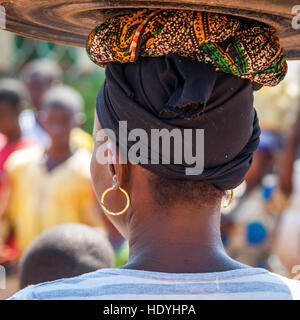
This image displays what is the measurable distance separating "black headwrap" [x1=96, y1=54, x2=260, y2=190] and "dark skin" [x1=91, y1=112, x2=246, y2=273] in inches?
3.5

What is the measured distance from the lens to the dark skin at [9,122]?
629 centimetres

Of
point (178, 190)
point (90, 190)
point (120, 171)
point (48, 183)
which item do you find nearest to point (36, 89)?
point (48, 183)

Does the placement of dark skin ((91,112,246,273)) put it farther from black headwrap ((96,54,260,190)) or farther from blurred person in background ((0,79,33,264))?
blurred person in background ((0,79,33,264))

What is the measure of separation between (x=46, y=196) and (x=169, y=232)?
Answer: 3694 millimetres

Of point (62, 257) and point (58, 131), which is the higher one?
point (58, 131)

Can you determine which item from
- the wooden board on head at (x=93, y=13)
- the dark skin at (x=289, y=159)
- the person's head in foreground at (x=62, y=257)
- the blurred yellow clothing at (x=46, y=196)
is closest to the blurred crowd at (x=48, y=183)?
the blurred yellow clothing at (x=46, y=196)

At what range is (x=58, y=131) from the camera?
5.68 meters

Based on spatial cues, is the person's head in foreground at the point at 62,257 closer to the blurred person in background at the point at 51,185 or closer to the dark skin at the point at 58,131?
the blurred person in background at the point at 51,185

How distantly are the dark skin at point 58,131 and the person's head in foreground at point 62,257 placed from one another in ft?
8.09

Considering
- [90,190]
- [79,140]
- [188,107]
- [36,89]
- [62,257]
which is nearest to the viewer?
[188,107]

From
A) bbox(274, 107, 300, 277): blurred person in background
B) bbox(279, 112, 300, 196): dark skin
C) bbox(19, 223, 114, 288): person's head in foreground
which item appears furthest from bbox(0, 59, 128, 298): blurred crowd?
bbox(19, 223, 114, 288): person's head in foreground

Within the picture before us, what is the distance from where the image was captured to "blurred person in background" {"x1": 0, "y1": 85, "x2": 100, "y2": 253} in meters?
5.32

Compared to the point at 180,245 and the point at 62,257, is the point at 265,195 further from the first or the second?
the point at 180,245

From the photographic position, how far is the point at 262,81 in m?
1.98
